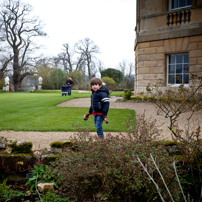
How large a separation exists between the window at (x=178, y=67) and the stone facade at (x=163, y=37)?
29 centimetres

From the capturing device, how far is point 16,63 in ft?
110

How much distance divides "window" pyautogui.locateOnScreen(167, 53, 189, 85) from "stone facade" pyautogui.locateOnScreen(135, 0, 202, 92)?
29 cm

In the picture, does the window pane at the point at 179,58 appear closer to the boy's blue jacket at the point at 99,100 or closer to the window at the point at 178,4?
the window at the point at 178,4

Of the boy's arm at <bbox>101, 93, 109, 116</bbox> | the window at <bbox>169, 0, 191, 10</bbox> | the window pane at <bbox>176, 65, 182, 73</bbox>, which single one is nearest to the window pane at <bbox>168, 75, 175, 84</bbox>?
the window pane at <bbox>176, 65, 182, 73</bbox>

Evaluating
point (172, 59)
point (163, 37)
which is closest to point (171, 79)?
point (172, 59)

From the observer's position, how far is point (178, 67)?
11.0 metres

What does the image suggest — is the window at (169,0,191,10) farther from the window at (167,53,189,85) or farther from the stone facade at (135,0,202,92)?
the window at (167,53,189,85)

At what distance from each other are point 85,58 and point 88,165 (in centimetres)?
4408

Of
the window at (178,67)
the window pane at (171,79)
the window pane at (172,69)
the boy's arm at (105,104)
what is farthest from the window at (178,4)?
the boy's arm at (105,104)

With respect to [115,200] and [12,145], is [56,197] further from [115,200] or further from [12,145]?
[12,145]

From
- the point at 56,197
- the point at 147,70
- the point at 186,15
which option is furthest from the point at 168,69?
the point at 56,197

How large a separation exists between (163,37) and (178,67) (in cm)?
175

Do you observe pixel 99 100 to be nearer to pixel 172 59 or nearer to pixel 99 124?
pixel 99 124

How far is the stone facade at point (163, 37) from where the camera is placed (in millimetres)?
10172
